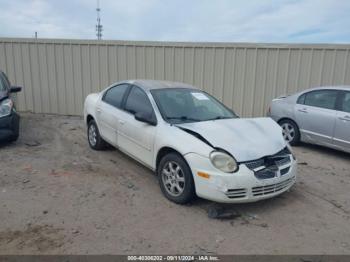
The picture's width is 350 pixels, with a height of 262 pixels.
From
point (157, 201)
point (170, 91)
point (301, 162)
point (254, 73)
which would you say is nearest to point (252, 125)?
point (170, 91)

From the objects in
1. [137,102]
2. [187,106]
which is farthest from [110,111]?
[187,106]

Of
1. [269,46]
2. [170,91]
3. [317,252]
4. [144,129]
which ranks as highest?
[269,46]

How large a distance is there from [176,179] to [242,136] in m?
0.99

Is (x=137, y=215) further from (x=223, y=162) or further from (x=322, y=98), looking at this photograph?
(x=322, y=98)

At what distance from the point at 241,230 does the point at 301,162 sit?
303 centimetres

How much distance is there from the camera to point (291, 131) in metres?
6.87

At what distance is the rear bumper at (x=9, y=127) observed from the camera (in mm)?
5762

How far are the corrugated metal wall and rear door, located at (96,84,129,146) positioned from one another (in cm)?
372

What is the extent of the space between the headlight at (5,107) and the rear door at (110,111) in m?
1.76

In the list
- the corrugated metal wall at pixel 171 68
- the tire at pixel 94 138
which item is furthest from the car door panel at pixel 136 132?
the corrugated metal wall at pixel 171 68

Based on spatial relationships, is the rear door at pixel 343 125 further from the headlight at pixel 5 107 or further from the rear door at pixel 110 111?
the headlight at pixel 5 107

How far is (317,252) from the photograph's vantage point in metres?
2.98

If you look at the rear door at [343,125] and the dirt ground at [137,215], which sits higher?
the rear door at [343,125]

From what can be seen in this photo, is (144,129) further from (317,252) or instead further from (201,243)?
(317,252)
